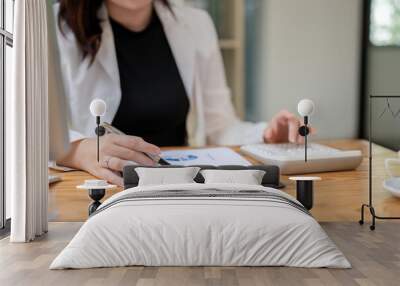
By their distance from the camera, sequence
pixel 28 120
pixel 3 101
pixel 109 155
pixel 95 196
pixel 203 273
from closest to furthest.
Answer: pixel 203 273, pixel 28 120, pixel 3 101, pixel 95 196, pixel 109 155

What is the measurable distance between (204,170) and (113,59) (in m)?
0.97

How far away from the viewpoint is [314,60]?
4.48 meters

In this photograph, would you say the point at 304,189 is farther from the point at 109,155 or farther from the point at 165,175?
the point at 109,155

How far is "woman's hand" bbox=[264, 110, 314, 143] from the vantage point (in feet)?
14.5

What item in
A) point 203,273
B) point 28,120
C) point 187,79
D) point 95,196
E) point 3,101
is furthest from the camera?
point 187,79

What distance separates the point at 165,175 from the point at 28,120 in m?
0.90

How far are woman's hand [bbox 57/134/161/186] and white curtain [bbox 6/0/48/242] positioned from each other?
1.33ft

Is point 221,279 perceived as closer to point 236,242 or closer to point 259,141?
point 236,242

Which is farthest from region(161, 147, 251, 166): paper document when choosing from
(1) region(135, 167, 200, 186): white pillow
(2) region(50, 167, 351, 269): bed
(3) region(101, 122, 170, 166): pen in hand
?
(2) region(50, 167, 351, 269): bed

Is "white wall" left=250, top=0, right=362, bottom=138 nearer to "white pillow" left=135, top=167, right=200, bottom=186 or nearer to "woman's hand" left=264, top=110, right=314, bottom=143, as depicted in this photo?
"woman's hand" left=264, top=110, right=314, bottom=143

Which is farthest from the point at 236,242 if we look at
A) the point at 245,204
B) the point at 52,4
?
the point at 52,4

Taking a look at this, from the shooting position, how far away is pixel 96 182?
4.09 m

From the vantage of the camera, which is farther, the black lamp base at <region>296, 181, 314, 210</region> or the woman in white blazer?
the woman in white blazer

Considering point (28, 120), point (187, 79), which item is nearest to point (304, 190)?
point (187, 79)
